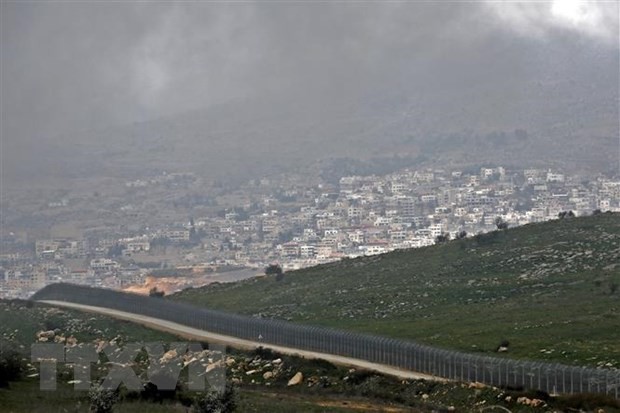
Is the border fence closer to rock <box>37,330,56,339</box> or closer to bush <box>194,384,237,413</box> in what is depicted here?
rock <box>37,330,56,339</box>

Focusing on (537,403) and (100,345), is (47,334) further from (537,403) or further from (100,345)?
(537,403)

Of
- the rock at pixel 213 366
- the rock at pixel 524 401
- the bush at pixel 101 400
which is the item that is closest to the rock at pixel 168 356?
the rock at pixel 213 366

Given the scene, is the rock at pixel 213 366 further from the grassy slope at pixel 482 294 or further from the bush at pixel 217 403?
the bush at pixel 217 403

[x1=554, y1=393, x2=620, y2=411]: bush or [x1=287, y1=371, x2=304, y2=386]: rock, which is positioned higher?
[x1=287, y1=371, x2=304, y2=386]: rock

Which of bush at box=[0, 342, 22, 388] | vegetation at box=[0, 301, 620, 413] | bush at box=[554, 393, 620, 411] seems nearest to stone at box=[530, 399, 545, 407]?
vegetation at box=[0, 301, 620, 413]

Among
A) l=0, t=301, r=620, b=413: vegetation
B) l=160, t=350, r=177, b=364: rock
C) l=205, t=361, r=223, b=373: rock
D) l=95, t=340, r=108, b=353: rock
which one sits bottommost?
l=0, t=301, r=620, b=413: vegetation

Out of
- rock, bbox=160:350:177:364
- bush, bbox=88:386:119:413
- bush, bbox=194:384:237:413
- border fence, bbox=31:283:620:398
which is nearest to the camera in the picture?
bush, bbox=88:386:119:413

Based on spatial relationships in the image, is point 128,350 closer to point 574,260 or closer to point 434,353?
point 434,353
